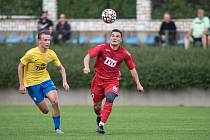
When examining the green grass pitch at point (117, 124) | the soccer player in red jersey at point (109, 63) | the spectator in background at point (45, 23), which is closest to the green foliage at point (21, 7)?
the spectator in background at point (45, 23)

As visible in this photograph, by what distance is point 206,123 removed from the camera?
66.8ft

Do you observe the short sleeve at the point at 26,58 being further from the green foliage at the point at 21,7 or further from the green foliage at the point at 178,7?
the green foliage at the point at 178,7

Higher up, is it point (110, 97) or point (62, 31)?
point (62, 31)

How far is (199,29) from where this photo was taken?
29.9 meters

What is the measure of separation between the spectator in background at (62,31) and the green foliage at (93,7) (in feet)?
6.91

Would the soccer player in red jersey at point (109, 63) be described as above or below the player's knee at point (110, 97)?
above

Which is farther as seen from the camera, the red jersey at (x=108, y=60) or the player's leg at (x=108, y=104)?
the red jersey at (x=108, y=60)

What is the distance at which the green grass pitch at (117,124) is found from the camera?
1653 centimetres

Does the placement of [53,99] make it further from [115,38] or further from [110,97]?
[115,38]

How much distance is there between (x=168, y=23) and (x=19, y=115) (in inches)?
365

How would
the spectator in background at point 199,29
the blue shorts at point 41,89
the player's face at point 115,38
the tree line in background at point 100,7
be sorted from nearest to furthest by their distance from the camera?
the player's face at point 115,38
the blue shorts at point 41,89
the spectator in background at point 199,29
the tree line in background at point 100,7

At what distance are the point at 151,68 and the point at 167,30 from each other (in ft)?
6.34

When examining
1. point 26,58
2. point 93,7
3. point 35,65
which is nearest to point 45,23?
point 93,7

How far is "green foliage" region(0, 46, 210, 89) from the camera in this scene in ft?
96.2
